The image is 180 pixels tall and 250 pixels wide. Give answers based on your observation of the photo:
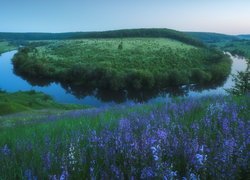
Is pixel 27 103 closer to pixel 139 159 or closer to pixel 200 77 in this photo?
pixel 200 77

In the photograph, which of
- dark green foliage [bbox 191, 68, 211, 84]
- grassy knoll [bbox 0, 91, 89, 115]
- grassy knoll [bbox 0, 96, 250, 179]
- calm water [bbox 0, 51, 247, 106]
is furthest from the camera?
dark green foliage [bbox 191, 68, 211, 84]

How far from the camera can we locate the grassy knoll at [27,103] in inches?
1599

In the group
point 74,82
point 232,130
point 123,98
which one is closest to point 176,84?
point 123,98

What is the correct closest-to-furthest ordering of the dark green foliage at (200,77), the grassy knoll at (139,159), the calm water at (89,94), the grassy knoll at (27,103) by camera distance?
1. the grassy knoll at (139,159)
2. the grassy knoll at (27,103)
3. the calm water at (89,94)
4. the dark green foliage at (200,77)

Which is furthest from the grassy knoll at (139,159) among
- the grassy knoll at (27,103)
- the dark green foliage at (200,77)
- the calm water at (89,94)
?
the dark green foliage at (200,77)

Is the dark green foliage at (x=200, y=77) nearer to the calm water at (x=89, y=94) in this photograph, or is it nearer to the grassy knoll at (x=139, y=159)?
the calm water at (x=89, y=94)

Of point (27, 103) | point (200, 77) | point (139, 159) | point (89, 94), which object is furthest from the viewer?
point (200, 77)

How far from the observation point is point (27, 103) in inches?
2000

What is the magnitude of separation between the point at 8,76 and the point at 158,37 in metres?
112

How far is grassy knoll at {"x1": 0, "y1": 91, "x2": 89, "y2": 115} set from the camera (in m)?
40.6

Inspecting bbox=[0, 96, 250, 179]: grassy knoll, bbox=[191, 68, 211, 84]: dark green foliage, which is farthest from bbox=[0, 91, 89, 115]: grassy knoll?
bbox=[191, 68, 211, 84]: dark green foliage

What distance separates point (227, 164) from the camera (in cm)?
280

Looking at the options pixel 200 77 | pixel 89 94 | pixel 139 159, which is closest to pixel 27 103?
pixel 89 94

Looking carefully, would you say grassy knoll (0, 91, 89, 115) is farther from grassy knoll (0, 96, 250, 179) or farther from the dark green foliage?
the dark green foliage
